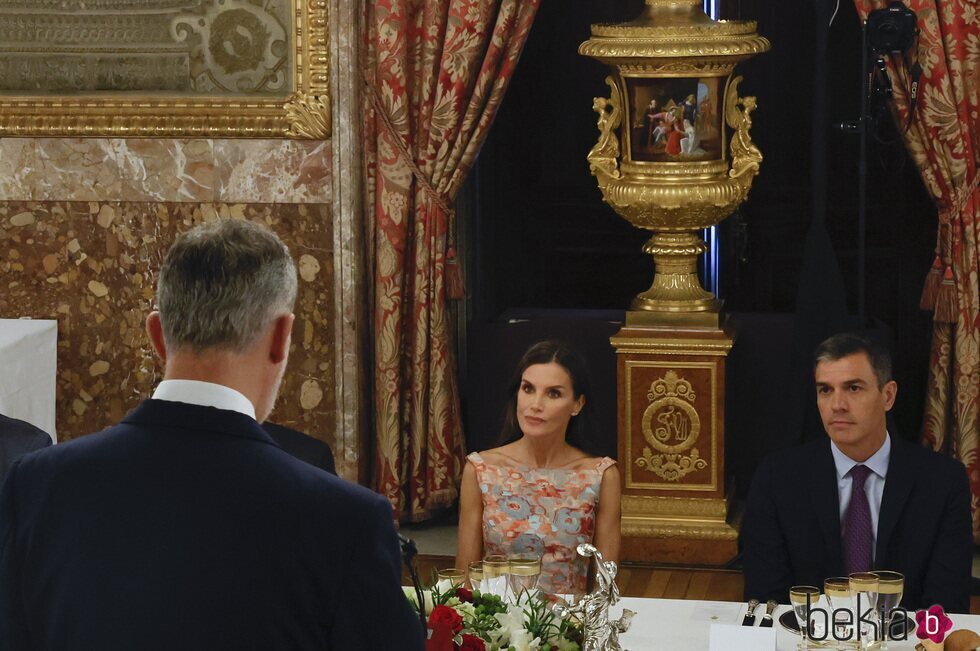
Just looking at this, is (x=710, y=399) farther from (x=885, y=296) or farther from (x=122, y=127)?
(x=122, y=127)

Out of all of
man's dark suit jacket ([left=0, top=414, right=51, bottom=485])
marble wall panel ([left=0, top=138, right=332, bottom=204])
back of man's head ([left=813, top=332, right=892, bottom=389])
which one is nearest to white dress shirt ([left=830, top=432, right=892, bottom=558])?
back of man's head ([left=813, top=332, right=892, bottom=389])

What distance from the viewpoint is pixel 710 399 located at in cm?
525

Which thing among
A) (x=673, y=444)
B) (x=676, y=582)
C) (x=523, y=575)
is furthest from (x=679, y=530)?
(x=523, y=575)

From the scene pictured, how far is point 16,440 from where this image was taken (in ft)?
11.3

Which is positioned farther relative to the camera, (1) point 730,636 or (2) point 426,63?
(2) point 426,63

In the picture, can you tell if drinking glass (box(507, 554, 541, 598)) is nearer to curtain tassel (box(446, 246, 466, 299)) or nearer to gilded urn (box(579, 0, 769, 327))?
gilded urn (box(579, 0, 769, 327))

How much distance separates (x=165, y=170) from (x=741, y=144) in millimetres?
2141

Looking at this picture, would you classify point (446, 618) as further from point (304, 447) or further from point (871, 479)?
point (871, 479)

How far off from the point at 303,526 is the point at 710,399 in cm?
377

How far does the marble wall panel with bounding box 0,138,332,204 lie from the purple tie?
255 centimetres

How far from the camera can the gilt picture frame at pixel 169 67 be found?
18.4ft

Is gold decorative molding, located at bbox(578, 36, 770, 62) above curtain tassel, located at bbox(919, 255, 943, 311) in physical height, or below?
above

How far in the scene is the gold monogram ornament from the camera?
5262 mm

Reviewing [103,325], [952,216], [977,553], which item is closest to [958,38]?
[952,216]
